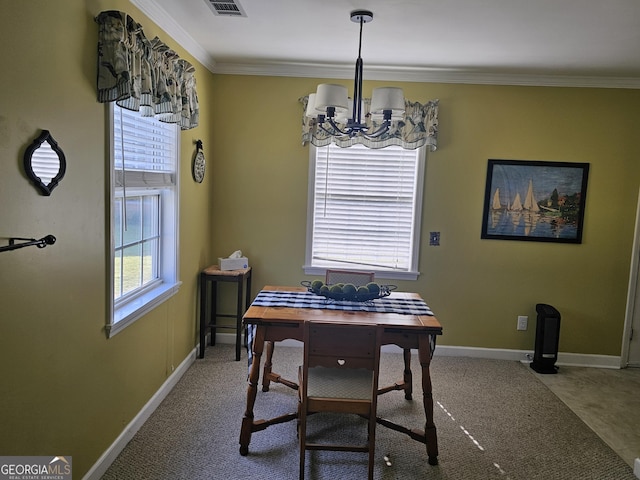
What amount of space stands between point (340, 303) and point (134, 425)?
1.38 metres

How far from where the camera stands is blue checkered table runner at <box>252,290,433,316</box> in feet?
9.46

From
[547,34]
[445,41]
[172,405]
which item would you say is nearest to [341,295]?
[172,405]

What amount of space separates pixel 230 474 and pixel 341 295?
1.15m

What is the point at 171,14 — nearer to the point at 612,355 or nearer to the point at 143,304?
the point at 143,304

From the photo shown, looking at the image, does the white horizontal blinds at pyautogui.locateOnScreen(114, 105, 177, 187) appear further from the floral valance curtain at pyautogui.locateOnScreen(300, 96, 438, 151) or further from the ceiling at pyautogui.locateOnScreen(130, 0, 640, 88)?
the floral valance curtain at pyautogui.locateOnScreen(300, 96, 438, 151)

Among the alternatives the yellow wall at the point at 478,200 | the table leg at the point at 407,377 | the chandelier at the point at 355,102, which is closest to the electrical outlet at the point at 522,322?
the yellow wall at the point at 478,200

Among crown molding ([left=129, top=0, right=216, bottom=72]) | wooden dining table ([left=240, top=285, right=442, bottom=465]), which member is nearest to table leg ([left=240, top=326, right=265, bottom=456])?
wooden dining table ([left=240, top=285, right=442, bottom=465])

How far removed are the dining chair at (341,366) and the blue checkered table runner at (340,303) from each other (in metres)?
0.51

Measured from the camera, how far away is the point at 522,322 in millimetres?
4316

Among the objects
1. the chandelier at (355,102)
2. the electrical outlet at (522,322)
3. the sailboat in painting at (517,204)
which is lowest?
the electrical outlet at (522,322)

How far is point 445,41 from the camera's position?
3.20 meters

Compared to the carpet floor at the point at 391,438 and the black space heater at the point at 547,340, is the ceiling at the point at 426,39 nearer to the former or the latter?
the black space heater at the point at 547,340

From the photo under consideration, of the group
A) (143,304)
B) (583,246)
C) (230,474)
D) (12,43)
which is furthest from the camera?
(583,246)

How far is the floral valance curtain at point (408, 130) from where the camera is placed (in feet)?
13.3
